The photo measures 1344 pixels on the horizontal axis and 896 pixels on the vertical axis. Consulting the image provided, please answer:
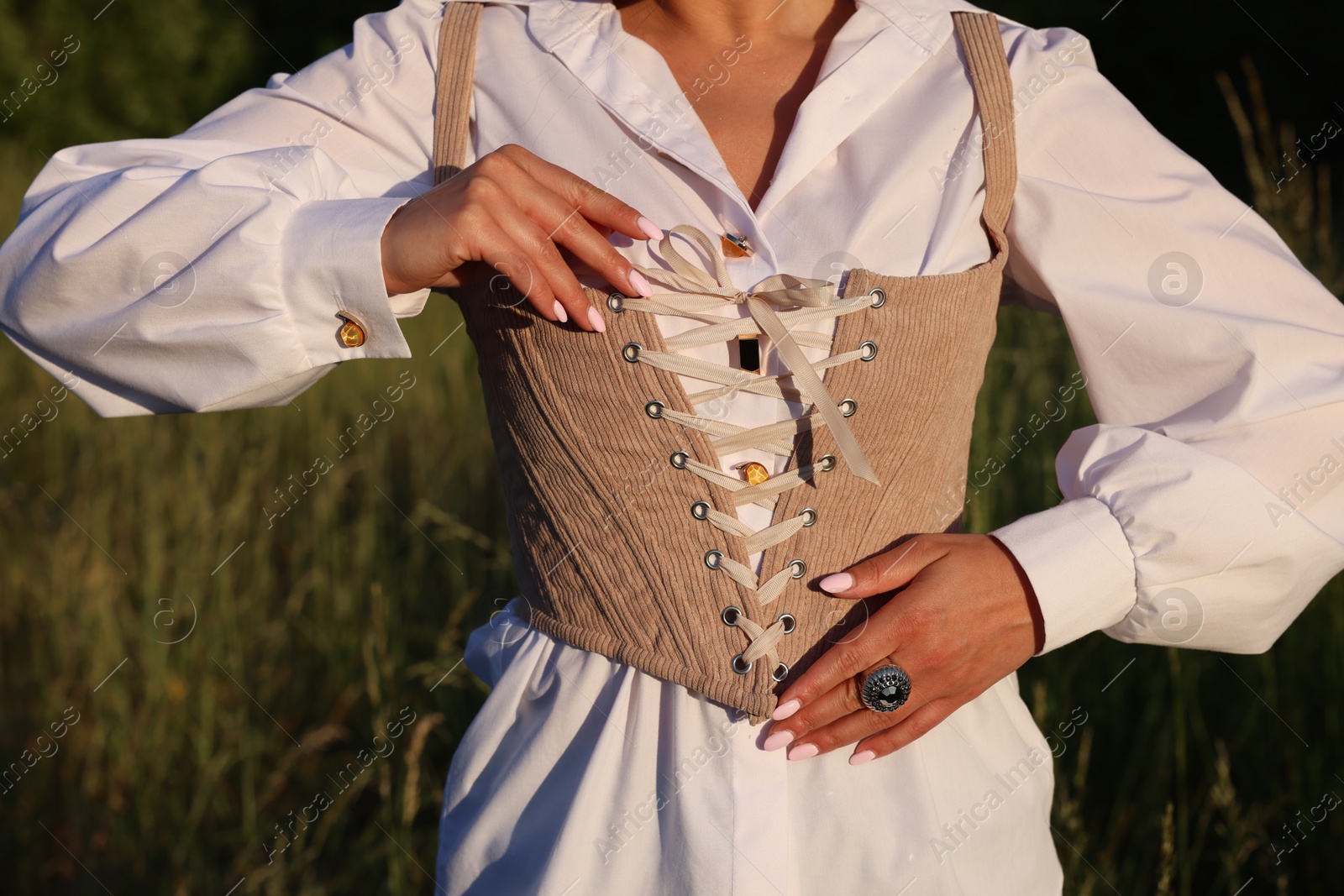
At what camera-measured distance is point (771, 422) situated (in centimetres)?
115

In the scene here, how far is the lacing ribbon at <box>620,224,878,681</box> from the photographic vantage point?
3.55 ft

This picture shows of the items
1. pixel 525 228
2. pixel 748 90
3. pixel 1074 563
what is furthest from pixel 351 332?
pixel 1074 563

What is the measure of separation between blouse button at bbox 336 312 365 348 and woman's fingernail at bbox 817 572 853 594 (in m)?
0.51

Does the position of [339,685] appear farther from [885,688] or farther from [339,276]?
[885,688]

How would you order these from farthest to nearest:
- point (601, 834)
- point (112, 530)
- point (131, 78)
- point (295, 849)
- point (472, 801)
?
1. point (131, 78)
2. point (112, 530)
3. point (295, 849)
4. point (472, 801)
5. point (601, 834)

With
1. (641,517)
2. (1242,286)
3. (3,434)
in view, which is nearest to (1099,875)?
(1242,286)

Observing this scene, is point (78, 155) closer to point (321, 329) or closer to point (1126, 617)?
point (321, 329)

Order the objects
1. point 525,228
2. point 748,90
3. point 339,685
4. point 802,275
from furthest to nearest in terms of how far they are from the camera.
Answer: point 339,685, point 748,90, point 802,275, point 525,228

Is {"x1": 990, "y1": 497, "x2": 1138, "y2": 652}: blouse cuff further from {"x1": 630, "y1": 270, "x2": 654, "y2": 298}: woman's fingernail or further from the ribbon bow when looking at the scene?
{"x1": 630, "y1": 270, "x2": 654, "y2": 298}: woman's fingernail

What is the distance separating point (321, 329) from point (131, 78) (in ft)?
33.2

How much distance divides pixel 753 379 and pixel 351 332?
0.40m

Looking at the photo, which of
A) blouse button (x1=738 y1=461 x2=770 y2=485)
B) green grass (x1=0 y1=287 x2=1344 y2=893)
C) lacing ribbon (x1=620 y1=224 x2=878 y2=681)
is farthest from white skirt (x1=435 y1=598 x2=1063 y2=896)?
green grass (x1=0 y1=287 x2=1344 y2=893)

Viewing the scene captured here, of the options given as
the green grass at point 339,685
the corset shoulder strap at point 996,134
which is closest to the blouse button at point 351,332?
the corset shoulder strap at point 996,134

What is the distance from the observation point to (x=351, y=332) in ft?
3.67
